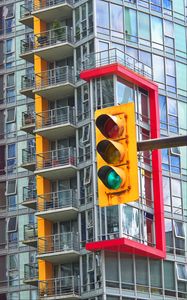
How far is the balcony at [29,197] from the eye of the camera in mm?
45656

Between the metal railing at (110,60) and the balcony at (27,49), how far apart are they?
457 cm

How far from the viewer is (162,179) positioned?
42812 millimetres

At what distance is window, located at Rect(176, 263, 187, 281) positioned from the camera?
4247 cm

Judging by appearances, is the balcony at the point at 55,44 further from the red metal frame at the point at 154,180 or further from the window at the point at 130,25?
the window at the point at 130,25

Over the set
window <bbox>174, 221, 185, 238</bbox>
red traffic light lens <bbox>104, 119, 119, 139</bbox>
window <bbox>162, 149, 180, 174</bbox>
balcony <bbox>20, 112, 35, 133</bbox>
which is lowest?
red traffic light lens <bbox>104, 119, 119, 139</bbox>

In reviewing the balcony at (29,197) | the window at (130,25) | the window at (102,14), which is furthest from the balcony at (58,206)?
the window at (130,25)

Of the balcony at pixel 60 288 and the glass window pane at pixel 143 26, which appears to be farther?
the glass window pane at pixel 143 26

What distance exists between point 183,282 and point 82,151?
27.9ft

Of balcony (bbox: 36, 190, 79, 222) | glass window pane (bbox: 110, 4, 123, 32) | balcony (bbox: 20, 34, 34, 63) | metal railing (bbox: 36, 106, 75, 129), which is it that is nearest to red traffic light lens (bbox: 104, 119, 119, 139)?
balcony (bbox: 36, 190, 79, 222)

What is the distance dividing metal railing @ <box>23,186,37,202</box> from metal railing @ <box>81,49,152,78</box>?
7.91 meters

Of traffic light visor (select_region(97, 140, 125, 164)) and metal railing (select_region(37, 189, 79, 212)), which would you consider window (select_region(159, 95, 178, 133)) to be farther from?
traffic light visor (select_region(97, 140, 125, 164))

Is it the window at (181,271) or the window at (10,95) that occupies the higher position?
the window at (10,95)

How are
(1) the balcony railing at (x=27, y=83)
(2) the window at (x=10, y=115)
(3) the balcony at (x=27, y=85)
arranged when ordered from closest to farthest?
(3) the balcony at (x=27, y=85)
(1) the balcony railing at (x=27, y=83)
(2) the window at (x=10, y=115)

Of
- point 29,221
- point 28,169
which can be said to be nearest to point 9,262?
point 29,221
